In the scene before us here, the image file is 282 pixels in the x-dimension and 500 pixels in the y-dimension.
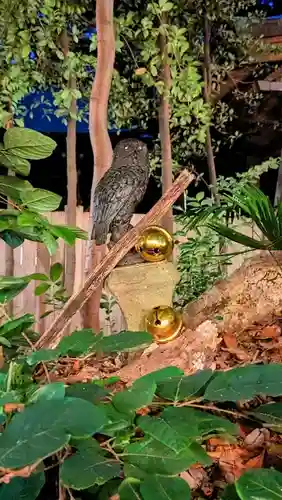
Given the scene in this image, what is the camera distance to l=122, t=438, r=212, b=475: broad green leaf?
471mm

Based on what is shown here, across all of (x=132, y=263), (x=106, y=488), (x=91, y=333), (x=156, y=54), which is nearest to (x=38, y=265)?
(x=156, y=54)

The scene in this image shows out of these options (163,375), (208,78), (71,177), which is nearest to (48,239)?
(163,375)

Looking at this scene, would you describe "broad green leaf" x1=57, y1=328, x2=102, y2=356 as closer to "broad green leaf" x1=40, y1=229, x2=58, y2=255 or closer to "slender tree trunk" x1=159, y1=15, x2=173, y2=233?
"broad green leaf" x1=40, y1=229, x2=58, y2=255

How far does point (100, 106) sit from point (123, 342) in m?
1.94

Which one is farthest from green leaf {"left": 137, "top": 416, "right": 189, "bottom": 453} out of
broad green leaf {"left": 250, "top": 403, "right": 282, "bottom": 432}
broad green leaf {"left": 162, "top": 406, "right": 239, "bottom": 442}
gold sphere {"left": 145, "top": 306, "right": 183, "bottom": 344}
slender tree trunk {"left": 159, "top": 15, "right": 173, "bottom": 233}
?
slender tree trunk {"left": 159, "top": 15, "right": 173, "bottom": 233}

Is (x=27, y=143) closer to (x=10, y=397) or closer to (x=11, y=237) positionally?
(x=11, y=237)

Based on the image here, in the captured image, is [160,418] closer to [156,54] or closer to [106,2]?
[106,2]

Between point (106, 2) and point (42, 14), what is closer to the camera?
point (106, 2)

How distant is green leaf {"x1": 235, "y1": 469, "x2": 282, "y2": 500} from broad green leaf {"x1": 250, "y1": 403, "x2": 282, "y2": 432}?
0.09 m

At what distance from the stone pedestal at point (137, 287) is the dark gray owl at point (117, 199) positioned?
10 cm

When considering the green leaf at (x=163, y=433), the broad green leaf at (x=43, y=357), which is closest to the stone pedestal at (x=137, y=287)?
the broad green leaf at (x=43, y=357)

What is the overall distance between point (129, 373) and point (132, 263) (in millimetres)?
264

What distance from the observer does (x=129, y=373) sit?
108 cm

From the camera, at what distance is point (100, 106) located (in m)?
2.46
